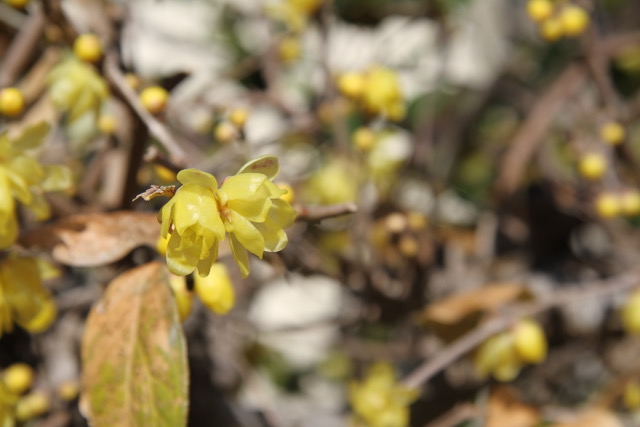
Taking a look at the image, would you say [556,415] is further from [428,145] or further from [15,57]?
[15,57]

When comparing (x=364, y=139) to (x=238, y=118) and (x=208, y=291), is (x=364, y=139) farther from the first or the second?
(x=208, y=291)

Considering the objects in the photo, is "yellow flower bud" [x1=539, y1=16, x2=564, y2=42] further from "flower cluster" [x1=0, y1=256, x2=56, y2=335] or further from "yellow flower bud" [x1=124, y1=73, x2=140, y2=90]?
"flower cluster" [x1=0, y1=256, x2=56, y2=335]

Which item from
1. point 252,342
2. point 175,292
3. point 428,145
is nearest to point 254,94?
point 428,145

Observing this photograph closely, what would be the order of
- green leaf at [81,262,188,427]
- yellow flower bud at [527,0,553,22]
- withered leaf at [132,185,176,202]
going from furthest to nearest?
yellow flower bud at [527,0,553,22], green leaf at [81,262,188,427], withered leaf at [132,185,176,202]

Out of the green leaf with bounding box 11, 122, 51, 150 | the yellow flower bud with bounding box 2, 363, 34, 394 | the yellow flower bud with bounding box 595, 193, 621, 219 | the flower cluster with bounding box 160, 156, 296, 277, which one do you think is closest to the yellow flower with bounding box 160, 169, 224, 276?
the flower cluster with bounding box 160, 156, 296, 277

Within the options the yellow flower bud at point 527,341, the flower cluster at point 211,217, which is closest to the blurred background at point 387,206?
the yellow flower bud at point 527,341

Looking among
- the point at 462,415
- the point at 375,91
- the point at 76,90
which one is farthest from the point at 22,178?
the point at 462,415

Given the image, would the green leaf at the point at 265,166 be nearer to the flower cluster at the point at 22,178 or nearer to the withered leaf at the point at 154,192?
the withered leaf at the point at 154,192
